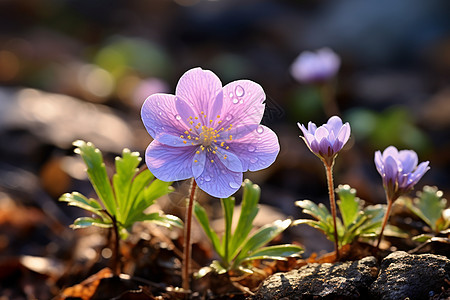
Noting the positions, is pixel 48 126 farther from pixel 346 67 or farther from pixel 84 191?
pixel 346 67

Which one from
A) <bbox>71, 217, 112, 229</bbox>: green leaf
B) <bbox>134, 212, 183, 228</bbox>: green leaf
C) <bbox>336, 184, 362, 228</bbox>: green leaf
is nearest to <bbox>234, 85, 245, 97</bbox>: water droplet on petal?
<bbox>134, 212, 183, 228</bbox>: green leaf

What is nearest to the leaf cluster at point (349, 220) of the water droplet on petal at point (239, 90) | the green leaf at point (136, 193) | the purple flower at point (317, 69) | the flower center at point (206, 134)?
the flower center at point (206, 134)

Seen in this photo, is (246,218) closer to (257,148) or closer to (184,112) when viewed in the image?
(257,148)

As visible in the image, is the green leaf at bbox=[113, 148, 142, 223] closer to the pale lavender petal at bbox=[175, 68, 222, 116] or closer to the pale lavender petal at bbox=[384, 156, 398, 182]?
the pale lavender petal at bbox=[175, 68, 222, 116]

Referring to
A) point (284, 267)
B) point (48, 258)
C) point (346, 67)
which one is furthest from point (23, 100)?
point (346, 67)

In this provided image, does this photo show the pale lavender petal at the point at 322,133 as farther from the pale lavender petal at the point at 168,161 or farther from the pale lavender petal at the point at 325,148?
the pale lavender petal at the point at 168,161
